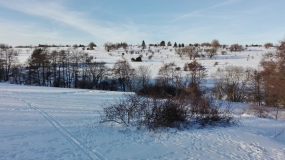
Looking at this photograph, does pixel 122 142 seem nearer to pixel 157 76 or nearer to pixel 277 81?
pixel 277 81

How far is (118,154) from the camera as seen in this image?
6.42m

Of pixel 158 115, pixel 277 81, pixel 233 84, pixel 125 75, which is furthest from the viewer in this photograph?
pixel 125 75

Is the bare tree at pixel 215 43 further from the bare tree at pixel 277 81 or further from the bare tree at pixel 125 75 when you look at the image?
the bare tree at pixel 277 81

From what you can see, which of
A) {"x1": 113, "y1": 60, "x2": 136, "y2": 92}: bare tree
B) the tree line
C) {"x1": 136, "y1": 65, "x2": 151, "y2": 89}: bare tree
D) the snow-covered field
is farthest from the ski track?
{"x1": 113, "y1": 60, "x2": 136, "y2": 92}: bare tree

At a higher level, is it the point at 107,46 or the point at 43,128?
the point at 107,46

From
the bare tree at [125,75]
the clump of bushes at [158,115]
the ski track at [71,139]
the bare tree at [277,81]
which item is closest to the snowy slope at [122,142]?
the ski track at [71,139]

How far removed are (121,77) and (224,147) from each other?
37.6 meters

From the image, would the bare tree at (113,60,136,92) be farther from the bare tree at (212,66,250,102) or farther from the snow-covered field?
the snow-covered field

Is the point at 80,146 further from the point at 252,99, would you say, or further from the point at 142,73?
the point at 142,73

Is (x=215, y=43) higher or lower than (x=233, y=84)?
higher

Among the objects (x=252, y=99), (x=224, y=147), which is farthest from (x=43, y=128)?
(x=252, y=99)

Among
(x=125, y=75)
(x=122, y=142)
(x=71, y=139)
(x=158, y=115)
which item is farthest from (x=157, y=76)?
(x=71, y=139)

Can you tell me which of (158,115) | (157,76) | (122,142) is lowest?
(122,142)

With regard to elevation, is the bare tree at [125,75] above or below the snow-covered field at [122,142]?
above
